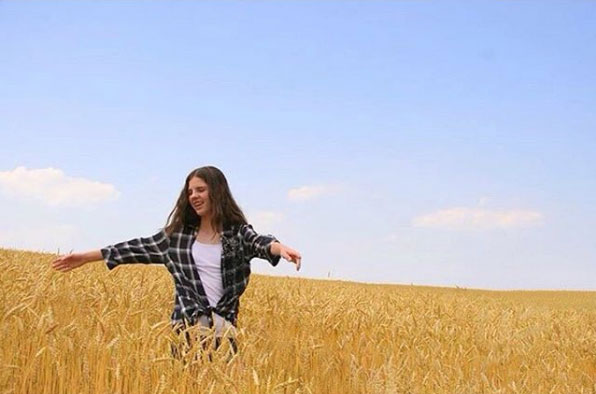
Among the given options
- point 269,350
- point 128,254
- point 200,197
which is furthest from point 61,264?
point 269,350

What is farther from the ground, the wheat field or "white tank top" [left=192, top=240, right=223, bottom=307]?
"white tank top" [left=192, top=240, right=223, bottom=307]

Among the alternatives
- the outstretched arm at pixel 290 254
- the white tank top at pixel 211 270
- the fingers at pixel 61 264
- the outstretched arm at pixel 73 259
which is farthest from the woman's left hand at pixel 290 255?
the fingers at pixel 61 264

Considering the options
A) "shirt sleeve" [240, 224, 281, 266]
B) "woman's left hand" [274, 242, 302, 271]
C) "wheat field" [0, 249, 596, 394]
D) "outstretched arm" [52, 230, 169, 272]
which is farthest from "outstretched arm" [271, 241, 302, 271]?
"outstretched arm" [52, 230, 169, 272]

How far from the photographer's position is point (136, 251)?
4516 mm

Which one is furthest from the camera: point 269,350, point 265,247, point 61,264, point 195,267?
point 269,350

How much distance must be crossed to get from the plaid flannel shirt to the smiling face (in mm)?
193

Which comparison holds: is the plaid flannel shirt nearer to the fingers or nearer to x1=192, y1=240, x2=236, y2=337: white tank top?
x1=192, y1=240, x2=236, y2=337: white tank top

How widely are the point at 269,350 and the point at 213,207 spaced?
1178mm

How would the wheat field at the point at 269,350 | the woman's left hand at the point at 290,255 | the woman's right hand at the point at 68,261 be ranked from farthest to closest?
1. the woman's right hand at the point at 68,261
2. the woman's left hand at the point at 290,255
3. the wheat field at the point at 269,350

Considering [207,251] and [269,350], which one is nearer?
[207,251]

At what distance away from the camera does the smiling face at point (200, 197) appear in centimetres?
425

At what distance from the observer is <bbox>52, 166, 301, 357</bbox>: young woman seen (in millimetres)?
4191

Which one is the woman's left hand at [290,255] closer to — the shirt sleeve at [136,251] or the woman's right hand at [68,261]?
the shirt sleeve at [136,251]

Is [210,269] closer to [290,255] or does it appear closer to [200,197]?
[200,197]
